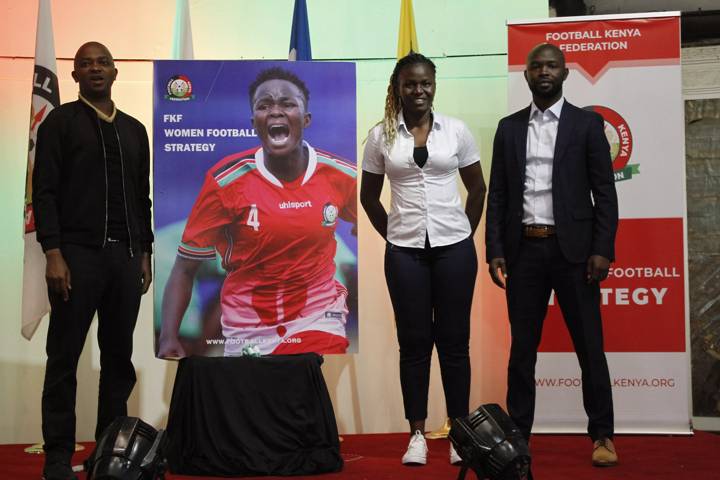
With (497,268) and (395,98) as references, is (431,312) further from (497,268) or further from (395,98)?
(395,98)

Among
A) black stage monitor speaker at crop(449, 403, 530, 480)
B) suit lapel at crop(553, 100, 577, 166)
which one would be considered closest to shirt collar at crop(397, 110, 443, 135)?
suit lapel at crop(553, 100, 577, 166)

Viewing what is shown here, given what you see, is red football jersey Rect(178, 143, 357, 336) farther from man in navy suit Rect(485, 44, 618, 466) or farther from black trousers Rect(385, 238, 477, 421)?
man in navy suit Rect(485, 44, 618, 466)

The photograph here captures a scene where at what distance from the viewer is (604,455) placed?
134 inches

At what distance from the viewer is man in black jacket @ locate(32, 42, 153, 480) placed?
10.6ft

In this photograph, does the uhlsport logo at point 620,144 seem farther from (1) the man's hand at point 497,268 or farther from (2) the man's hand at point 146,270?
(2) the man's hand at point 146,270

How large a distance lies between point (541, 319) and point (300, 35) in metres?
1.99

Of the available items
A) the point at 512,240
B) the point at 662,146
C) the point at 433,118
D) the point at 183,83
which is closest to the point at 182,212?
the point at 183,83

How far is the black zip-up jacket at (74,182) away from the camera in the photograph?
3223 mm

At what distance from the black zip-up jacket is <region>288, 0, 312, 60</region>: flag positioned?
1.47 metres

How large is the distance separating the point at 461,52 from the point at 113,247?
7.78 feet

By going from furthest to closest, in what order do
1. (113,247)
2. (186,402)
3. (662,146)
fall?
(662,146)
(186,402)
(113,247)

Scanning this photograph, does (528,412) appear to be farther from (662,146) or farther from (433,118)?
(662,146)

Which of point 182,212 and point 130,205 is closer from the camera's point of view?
point 130,205

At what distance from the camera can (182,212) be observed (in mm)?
3930
